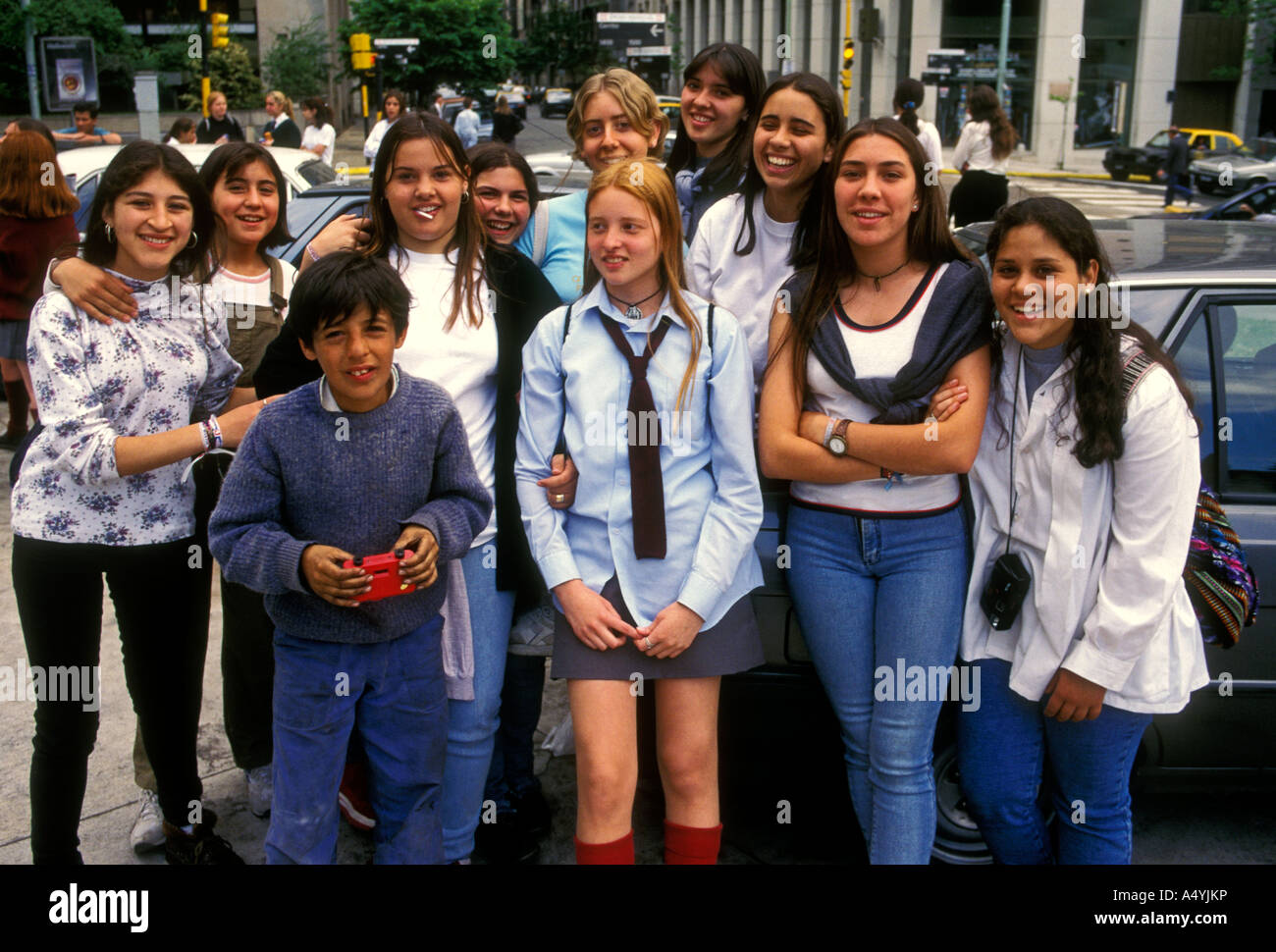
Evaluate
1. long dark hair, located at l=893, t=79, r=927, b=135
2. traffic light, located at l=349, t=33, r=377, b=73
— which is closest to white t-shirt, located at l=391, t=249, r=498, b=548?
long dark hair, located at l=893, t=79, r=927, b=135

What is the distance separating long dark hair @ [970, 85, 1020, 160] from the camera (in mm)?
10461

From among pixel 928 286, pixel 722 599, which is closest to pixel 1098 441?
pixel 928 286

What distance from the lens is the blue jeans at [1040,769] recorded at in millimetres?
2701

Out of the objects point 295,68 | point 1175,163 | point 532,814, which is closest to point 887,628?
point 532,814

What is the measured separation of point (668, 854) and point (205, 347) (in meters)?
1.82

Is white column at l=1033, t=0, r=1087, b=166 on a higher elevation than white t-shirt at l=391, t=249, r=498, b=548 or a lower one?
higher

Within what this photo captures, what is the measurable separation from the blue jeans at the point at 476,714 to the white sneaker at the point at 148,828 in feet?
3.48

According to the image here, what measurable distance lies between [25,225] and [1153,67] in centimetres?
3799

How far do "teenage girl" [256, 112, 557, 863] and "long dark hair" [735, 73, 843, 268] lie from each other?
67cm

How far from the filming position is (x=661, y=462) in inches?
108

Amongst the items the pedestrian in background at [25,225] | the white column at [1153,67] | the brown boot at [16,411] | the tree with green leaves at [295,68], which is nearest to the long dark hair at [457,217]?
the pedestrian in background at [25,225]

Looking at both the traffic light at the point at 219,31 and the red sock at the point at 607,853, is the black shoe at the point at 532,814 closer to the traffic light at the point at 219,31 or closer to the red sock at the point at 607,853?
the red sock at the point at 607,853

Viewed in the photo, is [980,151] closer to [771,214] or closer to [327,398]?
[771,214]

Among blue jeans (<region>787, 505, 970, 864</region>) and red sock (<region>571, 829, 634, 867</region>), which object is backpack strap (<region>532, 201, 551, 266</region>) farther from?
red sock (<region>571, 829, 634, 867</region>)
